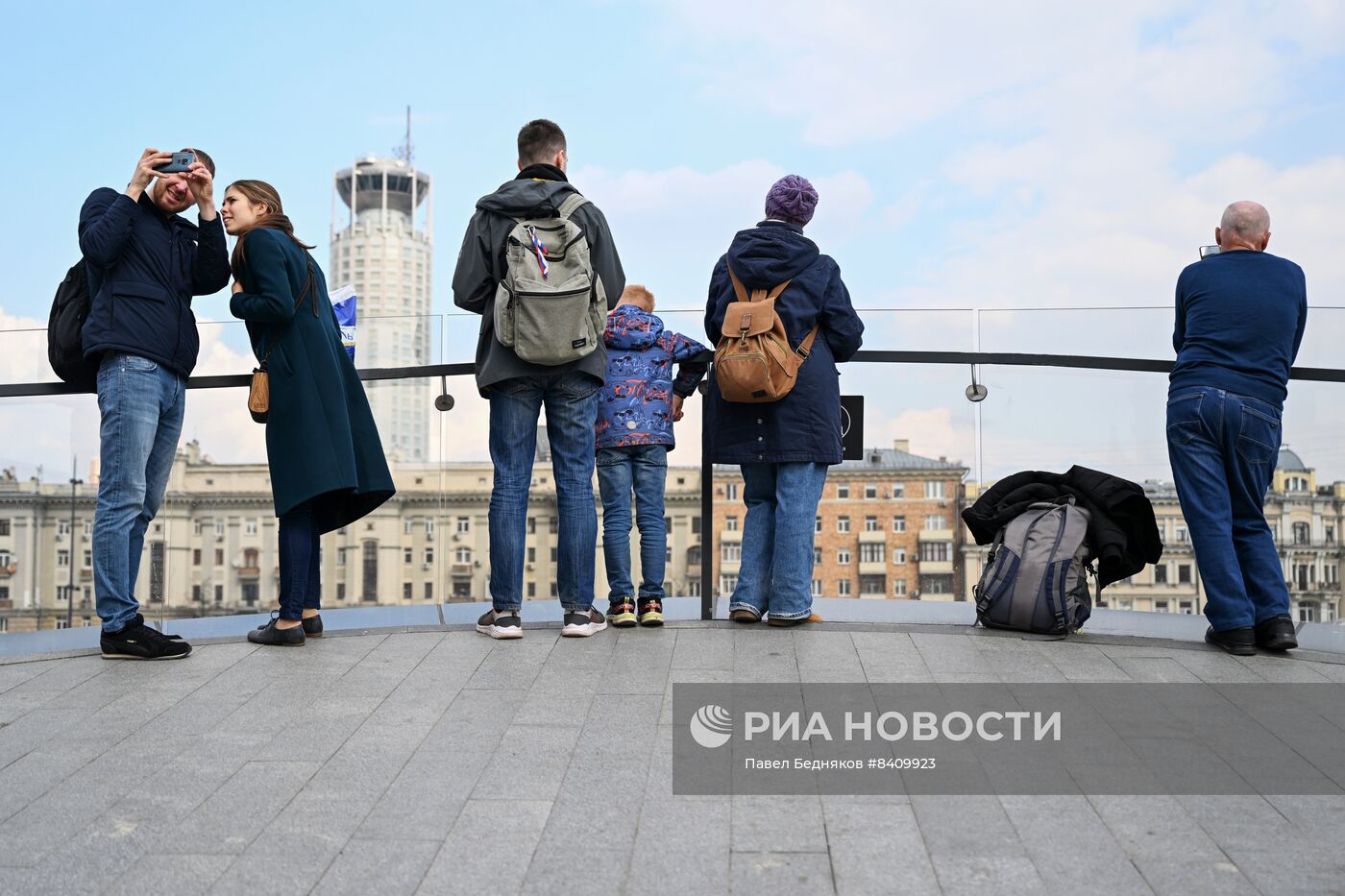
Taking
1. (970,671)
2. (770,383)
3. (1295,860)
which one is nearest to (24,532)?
(770,383)

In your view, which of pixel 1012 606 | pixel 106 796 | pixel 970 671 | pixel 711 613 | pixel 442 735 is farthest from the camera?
pixel 711 613

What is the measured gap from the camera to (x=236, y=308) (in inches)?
195

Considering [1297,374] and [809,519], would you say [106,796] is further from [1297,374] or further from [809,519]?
[1297,374]

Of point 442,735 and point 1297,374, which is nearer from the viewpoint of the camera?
point 442,735

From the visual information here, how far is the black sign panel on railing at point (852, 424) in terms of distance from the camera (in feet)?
19.8

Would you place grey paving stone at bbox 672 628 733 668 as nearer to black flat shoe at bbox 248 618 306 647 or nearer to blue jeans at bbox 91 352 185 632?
black flat shoe at bbox 248 618 306 647

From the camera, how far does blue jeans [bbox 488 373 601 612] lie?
5.15m

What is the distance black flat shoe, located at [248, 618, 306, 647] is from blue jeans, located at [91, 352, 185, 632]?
18.7 inches

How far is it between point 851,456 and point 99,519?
3142 millimetres

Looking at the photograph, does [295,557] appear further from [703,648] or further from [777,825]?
[777,825]

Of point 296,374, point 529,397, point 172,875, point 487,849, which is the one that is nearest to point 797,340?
point 529,397

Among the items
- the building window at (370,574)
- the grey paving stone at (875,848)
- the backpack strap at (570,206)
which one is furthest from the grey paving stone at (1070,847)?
the building window at (370,574)

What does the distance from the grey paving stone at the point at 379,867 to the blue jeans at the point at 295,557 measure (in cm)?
243

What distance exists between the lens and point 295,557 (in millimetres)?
5121
